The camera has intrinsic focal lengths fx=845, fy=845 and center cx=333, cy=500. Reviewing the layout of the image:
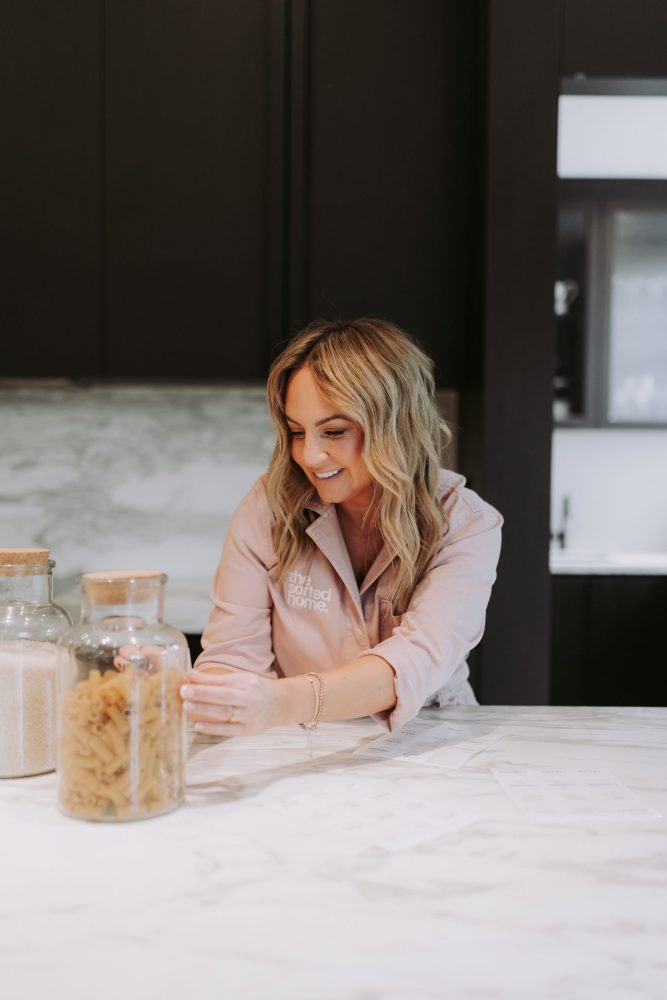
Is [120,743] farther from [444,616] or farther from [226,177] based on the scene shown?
[226,177]

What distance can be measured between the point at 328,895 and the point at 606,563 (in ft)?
8.96

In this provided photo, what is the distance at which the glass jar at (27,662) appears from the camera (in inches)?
39.6

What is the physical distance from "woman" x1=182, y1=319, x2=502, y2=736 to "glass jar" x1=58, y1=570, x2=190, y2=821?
42 centimetres

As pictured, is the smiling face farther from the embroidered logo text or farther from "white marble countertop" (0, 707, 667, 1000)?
"white marble countertop" (0, 707, 667, 1000)

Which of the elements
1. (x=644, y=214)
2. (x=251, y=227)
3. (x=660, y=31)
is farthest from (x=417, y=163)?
(x=644, y=214)

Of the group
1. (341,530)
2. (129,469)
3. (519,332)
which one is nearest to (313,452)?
(341,530)

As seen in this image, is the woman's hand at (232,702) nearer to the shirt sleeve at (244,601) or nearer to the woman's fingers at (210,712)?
the woman's fingers at (210,712)

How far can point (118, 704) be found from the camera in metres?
0.89

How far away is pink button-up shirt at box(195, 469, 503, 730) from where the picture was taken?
1427 mm

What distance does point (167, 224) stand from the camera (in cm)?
227

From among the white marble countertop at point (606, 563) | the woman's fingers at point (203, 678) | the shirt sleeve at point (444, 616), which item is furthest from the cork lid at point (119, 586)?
the white marble countertop at point (606, 563)

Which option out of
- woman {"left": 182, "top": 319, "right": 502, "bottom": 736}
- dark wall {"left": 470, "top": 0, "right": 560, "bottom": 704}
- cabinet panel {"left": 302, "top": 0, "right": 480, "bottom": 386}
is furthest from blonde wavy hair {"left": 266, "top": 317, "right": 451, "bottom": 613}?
cabinet panel {"left": 302, "top": 0, "right": 480, "bottom": 386}

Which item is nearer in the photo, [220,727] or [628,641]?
[220,727]

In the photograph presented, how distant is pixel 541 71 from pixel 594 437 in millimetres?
1867
